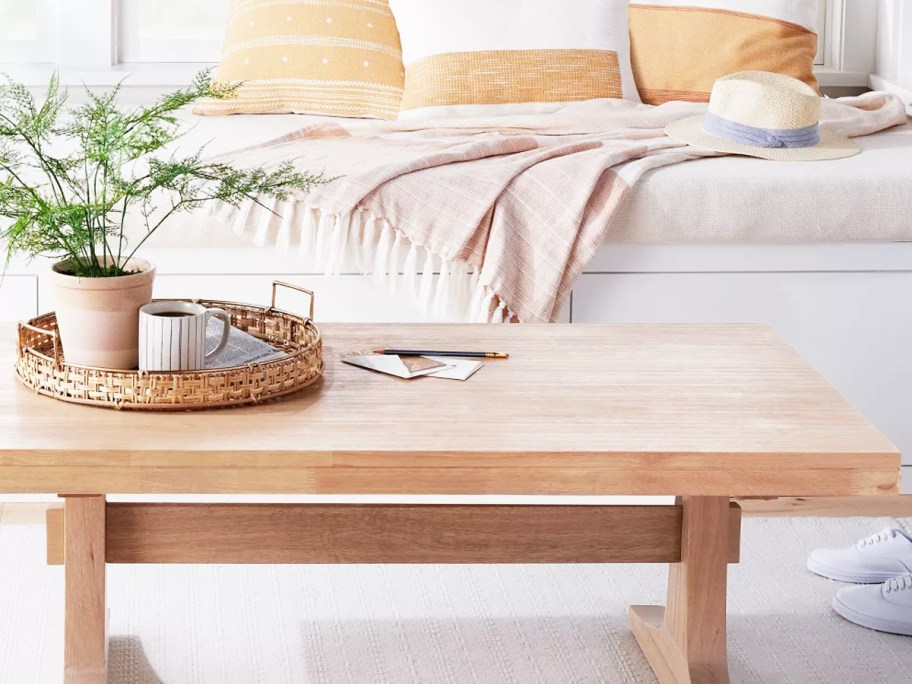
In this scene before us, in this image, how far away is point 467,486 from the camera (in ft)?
4.21

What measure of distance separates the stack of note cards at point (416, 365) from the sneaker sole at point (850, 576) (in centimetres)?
80

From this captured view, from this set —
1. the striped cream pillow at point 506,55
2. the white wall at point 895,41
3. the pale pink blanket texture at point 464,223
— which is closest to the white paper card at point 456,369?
the pale pink blanket texture at point 464,223

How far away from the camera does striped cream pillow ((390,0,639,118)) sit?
2939 millimetres

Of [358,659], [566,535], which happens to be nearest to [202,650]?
[358,659]

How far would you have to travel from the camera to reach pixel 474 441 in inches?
51.6

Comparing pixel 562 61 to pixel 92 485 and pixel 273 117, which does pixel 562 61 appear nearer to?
pixel 273 117

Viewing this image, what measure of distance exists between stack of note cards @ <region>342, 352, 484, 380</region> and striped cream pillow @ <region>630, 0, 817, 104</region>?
1738 millimetres

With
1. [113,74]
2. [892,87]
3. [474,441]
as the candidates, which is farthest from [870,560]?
[113,74]

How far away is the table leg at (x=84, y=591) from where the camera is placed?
1.56 metres

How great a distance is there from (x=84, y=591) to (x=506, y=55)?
5.85 feet

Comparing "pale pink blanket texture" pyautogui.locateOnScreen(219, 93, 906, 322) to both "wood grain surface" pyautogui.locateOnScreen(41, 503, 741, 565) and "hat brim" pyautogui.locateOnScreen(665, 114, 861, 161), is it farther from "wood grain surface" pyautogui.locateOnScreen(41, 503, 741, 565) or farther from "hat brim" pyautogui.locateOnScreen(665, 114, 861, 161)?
"wood grain surface" pyautogui.locateOnScreen(41, 503, 741, 565)

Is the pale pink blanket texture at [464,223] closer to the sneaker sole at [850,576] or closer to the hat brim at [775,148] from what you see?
the hat brim at [775,148]

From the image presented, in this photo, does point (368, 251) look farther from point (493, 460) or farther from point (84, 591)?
point (493, 460)

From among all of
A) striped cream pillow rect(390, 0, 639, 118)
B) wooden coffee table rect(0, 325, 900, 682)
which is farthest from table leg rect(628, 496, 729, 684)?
striped cream pillow rect(390, 0, 639, 118)
